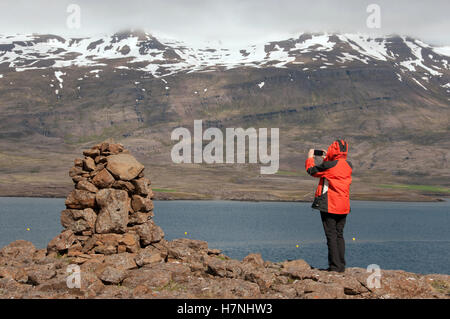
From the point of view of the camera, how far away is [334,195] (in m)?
16.2

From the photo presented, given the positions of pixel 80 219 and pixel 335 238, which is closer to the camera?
pixel 335 238

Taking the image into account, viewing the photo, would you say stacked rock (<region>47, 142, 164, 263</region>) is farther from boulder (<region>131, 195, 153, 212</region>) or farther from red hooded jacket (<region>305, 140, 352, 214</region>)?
red hooded jacket (<region>305, 140, 352, 214</region>)

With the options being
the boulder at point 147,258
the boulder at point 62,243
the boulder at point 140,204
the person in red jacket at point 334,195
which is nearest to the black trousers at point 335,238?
the person in red jacket at point 334,195

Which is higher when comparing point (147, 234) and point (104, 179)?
point (104, 179)

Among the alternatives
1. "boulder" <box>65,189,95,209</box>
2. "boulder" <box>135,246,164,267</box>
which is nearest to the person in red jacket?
"boulder" <box>135,246,164,267</box>

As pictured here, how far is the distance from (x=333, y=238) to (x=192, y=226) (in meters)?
78.0

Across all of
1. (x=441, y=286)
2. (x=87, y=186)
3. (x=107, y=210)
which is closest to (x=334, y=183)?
(x=441, y=286)

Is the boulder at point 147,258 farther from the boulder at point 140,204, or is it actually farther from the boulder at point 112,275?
the boulder at point 140,204

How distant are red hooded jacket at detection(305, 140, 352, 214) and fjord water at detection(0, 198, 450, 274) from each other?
131 ft

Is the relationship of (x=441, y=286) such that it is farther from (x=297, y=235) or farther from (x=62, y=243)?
(x=297, y=235)

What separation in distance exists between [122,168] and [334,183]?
9166mm

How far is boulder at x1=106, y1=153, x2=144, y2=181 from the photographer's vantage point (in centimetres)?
2139

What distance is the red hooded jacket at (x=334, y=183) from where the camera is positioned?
53.0ft
